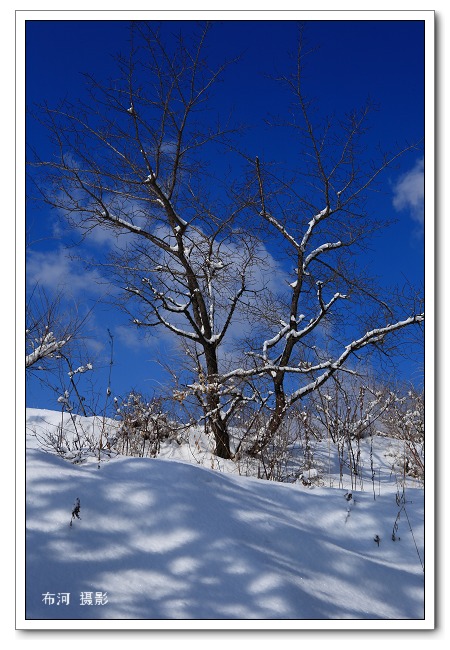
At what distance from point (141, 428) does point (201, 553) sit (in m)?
3.01

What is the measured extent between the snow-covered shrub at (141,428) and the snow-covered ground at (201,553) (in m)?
1.59

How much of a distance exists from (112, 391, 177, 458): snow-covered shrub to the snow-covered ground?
5.22 ft

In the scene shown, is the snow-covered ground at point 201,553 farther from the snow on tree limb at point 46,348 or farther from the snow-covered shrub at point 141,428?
the snow on tree limb at point 46,348

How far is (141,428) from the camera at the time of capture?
5.26 metres

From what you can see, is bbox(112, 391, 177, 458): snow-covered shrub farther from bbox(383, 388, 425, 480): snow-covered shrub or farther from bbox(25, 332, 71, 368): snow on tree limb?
bbox(383, 388, 425, 480): snow-covered shrub

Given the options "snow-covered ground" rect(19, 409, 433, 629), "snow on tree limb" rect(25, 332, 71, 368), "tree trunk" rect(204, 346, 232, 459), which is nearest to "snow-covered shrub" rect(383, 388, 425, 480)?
"tree trunk" rect(204, 346, 232, 459)

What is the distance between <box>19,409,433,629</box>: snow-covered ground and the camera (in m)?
2.14

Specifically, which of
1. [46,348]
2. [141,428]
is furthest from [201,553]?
[46,348]

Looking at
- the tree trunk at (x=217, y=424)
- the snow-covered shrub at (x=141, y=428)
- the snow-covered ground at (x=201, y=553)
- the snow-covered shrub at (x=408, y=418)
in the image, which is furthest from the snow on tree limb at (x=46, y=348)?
the snow-covered shrub at (x=408, y=418)

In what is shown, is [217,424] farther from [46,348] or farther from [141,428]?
[46,348]
